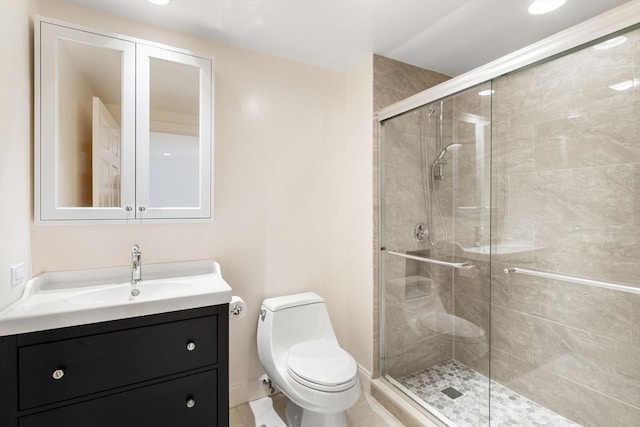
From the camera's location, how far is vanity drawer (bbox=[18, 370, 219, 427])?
1.21 metres

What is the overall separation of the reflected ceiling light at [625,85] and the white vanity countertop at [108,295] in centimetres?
209

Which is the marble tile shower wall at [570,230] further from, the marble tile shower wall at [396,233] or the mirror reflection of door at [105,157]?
the mirror reflection of door at [105,157]

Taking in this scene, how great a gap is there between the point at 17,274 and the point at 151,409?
0.82m

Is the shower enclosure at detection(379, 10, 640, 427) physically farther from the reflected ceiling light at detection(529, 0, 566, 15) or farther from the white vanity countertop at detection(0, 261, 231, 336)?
the white vanity countertop at detection(0, 261, 231, 336)

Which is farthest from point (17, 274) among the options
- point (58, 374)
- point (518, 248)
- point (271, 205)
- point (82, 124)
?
point (518, 248)

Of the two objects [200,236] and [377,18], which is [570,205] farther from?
[200,236]

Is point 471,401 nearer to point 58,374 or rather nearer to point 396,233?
point 396,233

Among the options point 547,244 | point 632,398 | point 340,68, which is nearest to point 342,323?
point 547,244

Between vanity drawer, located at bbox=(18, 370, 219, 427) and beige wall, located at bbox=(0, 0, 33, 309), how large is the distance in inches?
19.7

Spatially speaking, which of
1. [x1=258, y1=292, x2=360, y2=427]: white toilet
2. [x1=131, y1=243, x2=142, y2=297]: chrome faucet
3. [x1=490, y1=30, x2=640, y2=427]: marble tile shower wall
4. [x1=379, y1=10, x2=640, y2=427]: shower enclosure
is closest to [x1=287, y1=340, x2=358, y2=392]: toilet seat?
[x1=258, y1=292, x2=360, y2=427]: white toilet

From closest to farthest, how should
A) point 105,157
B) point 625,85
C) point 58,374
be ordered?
point 58,374, point 625,85, point 105,157

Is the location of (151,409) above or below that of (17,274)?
below

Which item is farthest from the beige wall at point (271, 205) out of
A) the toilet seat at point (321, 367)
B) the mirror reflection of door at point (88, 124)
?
the toilet seat at point (321, 367)

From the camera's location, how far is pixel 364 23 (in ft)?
5.75
